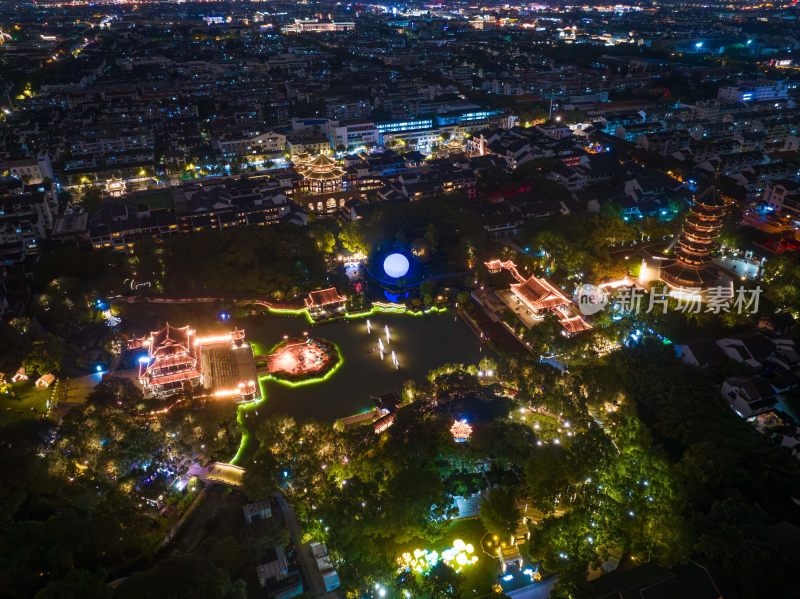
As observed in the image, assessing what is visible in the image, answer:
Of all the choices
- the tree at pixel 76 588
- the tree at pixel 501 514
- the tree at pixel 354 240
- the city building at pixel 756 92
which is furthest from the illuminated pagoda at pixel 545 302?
the city building at pixel 756 92

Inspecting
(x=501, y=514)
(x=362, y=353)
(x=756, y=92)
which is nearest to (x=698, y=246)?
(x=362, y=353)

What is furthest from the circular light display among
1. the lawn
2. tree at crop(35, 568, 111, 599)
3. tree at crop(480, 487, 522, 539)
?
tree at crop(35, 568, 111, 599)

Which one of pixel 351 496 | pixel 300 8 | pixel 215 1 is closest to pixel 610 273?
pixel 351 496

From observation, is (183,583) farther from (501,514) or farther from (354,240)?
(354,240)

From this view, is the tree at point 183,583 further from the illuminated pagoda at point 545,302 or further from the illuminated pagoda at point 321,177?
the illuminated pagoda at point 321,177

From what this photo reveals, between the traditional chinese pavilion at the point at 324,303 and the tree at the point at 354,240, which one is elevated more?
the tree at the point at 354,240
